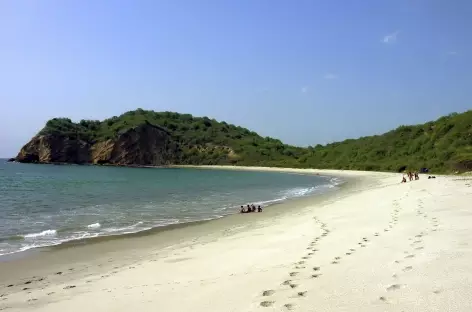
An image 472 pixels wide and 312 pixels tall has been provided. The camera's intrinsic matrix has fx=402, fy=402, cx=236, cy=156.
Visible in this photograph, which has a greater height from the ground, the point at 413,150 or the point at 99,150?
the point at 99,150

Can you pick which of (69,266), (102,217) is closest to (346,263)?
(69,266)

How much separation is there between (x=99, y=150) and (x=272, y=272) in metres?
160

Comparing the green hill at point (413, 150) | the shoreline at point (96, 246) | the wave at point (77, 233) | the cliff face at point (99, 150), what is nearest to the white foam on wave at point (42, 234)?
the wave at point (77, 233)

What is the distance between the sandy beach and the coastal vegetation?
44.6 meters

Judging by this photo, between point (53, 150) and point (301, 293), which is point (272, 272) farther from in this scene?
point (53, 150)

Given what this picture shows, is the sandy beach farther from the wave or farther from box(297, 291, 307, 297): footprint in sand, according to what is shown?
the wave

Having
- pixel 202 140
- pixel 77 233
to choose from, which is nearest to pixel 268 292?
pixel 77 233

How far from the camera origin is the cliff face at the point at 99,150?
501 feet

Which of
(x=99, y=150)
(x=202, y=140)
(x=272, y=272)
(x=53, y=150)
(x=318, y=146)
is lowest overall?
(x=272, y=272)

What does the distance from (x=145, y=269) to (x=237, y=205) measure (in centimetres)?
1839

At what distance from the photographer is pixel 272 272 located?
741 centimetres

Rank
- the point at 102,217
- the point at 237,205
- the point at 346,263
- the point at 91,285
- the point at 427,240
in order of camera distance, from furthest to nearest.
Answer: the point at 237,205
the point at 102,217
the point at 427,240
the point at 91,285
the point at 346,263

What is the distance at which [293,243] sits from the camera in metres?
10.9

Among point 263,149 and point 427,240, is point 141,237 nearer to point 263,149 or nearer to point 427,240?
point 427,240
